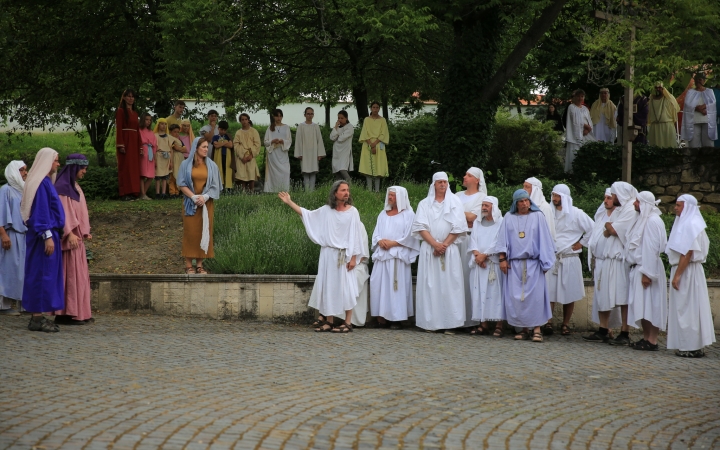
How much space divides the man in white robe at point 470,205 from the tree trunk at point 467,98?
7.61m

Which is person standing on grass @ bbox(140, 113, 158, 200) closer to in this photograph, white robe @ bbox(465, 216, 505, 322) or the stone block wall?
white robe @ bbox(465, 216, 505, 322)

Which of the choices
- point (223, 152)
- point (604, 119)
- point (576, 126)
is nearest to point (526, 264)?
point (223, 152)

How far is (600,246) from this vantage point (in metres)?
13.6

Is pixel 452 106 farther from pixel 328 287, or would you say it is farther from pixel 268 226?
pixel 328 287

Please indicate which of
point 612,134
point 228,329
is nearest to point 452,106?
point 612,134

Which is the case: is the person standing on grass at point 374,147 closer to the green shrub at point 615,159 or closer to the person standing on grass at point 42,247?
the green shrub at point 615,159

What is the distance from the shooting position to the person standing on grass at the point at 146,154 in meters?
21.0

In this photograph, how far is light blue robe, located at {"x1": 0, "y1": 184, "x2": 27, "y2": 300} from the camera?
1433 cm

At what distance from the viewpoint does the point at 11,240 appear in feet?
47.4

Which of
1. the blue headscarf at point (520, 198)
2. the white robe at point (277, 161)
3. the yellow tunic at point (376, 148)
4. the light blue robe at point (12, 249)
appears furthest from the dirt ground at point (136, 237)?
the blue headscarf at point (520, 198)

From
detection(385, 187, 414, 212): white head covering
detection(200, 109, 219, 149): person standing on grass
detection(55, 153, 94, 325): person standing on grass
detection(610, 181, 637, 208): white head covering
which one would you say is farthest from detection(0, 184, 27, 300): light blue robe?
detection(610, 181, 637, 208): white head covering

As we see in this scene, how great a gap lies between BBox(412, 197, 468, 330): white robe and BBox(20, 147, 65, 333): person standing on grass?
477cm

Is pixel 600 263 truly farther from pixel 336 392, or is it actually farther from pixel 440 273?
pixel 336 392

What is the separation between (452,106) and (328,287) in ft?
33.3
